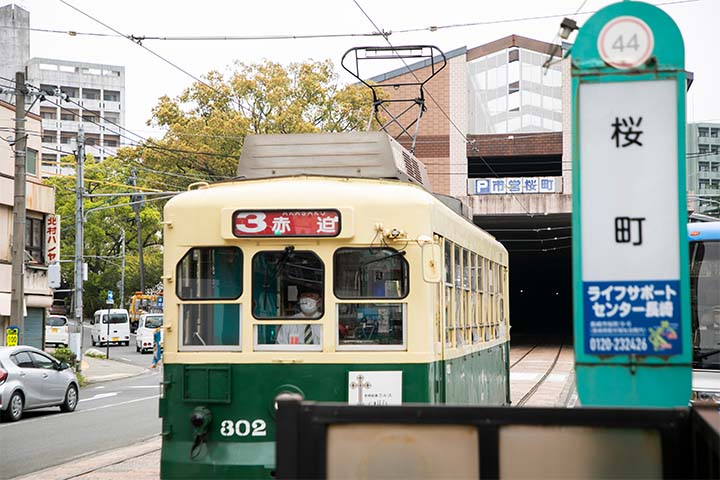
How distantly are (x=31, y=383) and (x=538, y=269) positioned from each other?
1667 inches

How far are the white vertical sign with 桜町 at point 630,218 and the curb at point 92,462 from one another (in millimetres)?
8098

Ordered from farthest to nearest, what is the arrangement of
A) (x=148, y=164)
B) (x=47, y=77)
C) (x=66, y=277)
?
(x=47, y=77)
(x=66, y=277)
(x=148, y=164)

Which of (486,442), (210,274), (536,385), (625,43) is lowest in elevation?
(536,385)

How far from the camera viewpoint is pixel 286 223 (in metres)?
7.76

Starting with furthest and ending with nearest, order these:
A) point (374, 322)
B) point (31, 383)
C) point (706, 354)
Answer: point (31, 383), point (706, 354), point (374, 322)

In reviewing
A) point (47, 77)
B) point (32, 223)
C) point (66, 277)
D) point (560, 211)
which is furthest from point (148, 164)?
point (47, 77)

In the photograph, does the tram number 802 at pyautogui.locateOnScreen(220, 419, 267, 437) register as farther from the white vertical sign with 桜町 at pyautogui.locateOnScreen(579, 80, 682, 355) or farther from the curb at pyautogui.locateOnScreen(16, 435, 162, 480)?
the curb at pyautogui.locateOnScreen(16, 435, 162, 480)

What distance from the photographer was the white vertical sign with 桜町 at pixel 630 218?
4.55 m

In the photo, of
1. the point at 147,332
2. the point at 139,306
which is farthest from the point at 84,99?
the point at 147,332

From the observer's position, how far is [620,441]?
3971 mm

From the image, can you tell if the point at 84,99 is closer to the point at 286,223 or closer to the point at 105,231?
the point at 105,231

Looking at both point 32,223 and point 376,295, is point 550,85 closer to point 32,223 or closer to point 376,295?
point 32,223

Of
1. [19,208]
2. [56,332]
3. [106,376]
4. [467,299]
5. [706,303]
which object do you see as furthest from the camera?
[56,332]

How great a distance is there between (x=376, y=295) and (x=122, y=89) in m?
92.5
